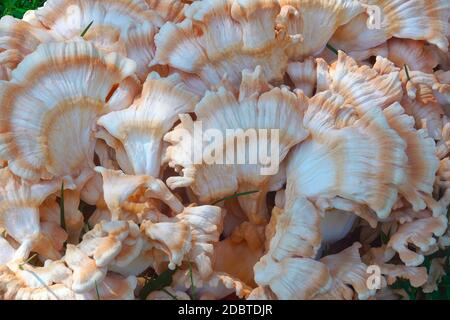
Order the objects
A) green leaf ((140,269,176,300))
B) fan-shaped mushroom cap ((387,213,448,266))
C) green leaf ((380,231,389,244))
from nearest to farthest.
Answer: fan-shaped mushroom cap ((387,213,448,266)) < green leaf ((140,269,176,300)) < green leaf ((380,231,389,244))

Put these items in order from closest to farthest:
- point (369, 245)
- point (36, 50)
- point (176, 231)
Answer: point (176, 231) → point (36, 50) → point (369, 245)

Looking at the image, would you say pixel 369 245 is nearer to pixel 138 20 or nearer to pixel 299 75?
pixel 299 75

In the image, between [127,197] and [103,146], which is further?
[103,146]

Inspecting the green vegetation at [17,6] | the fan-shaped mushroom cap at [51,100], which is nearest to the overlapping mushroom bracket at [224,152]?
the fan-shaped mushroom cap at [51,100]

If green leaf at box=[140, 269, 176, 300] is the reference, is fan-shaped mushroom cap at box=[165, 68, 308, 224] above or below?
above

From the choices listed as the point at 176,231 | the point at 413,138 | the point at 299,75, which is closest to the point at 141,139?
the point at 176,231

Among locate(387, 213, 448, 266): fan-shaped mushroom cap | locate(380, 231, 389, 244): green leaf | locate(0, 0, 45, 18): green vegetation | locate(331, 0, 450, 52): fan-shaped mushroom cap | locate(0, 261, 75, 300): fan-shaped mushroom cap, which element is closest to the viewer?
locate(0, 261, 75, 300): fan-shaped mushroom cap

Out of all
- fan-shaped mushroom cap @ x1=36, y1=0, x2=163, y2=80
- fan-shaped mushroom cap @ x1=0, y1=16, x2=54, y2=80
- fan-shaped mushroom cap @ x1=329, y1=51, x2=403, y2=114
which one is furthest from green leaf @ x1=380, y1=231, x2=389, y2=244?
fan-shaped mushroom cap @ x1=0, y1=16, x2=54, y2=80

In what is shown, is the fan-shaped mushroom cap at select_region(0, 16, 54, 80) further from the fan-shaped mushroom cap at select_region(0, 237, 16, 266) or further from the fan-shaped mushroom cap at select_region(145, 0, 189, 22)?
the fan-shaped mushroom cap at select_region(0, 237, 16, 266)
